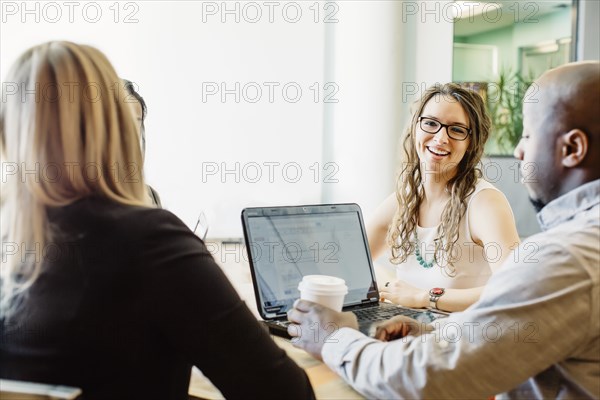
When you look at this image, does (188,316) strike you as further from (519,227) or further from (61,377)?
(519,227)

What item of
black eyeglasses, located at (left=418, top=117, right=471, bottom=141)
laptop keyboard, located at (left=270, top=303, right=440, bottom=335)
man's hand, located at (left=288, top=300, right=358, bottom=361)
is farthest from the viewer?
black eyeglasses, located at (left=418, top=117, right=471, bottom=141)

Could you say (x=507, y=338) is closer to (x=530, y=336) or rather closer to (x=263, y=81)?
(x=530, y=336)

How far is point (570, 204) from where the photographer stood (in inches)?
40.6

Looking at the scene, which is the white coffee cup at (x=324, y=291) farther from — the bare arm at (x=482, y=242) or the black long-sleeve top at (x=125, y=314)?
the bare arm at (x=482, y=242)

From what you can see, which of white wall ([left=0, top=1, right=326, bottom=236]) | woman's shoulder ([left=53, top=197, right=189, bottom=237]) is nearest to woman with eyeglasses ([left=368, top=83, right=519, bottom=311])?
woman's shoulder ([left=53, top=197, right=189, bottom=237])

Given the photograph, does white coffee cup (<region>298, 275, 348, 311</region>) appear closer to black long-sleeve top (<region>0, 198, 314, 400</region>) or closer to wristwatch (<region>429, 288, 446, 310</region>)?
black long-sleeve top (<region>0, 198, 314, 400</region>)

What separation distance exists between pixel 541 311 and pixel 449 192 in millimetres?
1165

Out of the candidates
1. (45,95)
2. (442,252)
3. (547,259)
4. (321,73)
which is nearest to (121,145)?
(45,95)

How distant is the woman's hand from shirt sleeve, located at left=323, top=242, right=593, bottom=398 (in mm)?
696

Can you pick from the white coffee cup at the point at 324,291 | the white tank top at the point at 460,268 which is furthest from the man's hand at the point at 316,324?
the white tank top at the point at 460,268

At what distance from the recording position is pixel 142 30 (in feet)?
10.2

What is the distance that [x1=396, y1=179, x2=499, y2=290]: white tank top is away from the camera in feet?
6.34

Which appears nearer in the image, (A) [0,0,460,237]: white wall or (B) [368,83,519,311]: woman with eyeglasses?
(B) [368,83,519,311]: woman with eyeglasses

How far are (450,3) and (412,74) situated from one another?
0.50m
